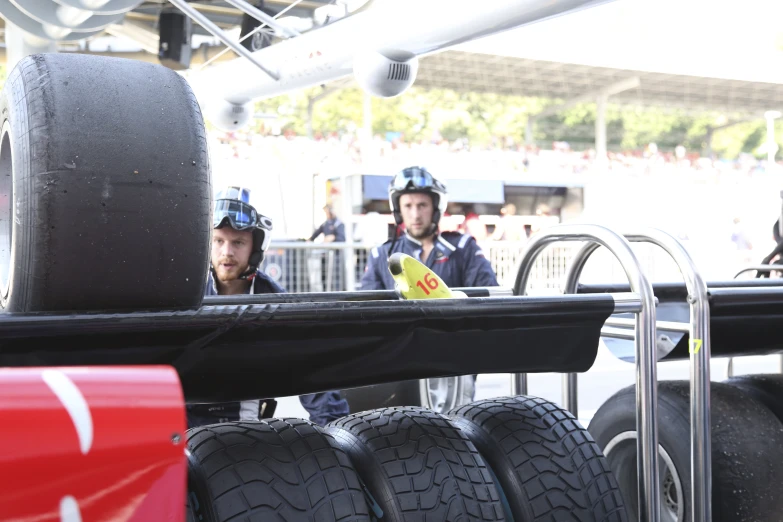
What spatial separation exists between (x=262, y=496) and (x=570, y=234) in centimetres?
128

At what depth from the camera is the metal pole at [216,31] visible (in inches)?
226

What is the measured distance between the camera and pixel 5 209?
1910 millimetres

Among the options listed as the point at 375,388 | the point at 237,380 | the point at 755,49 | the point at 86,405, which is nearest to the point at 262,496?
the point at 237,380

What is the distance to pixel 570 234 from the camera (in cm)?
238

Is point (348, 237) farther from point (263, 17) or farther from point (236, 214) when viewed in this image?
point (236, 214)

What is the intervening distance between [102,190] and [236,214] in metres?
1.72

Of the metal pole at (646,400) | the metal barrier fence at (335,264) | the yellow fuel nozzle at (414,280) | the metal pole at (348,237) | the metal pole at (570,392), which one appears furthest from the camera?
the metal pole at (348,237)

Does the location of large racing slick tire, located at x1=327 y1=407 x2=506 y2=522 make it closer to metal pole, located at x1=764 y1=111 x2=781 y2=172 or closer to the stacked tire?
the stacked tire

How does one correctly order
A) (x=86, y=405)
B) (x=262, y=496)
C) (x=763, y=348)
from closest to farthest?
(x=86, y=405) → (x=262, y=496) → (x=763, y=348)

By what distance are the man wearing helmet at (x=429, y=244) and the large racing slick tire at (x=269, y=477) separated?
116 inches

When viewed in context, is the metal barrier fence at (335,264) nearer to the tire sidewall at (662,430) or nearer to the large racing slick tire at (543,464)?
the tire sidewall at (662,430)

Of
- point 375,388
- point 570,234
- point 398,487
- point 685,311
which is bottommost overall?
point 375,388

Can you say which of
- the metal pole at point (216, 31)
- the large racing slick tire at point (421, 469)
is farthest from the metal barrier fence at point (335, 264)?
the large racing slick tire at point (421, 469)

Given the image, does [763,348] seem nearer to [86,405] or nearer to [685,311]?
[685,311]
